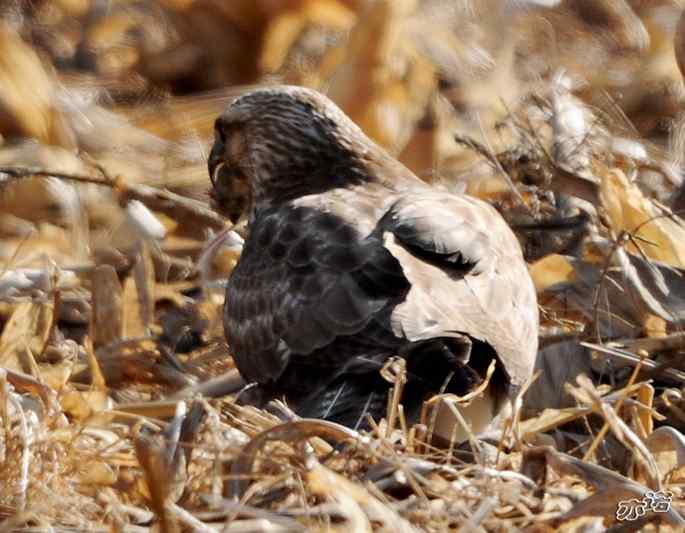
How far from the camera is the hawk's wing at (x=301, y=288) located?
4.12 metres

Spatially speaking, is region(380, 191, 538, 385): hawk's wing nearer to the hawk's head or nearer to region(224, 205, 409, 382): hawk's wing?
region(224, 205, 409, 382): hawk's wing

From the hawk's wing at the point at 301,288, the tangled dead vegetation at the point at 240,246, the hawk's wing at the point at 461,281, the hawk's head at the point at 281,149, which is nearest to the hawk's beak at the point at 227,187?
the hawk's head at the point at 281,149

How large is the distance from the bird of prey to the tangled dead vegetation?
8.1 inches

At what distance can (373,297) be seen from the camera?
4.11 meters

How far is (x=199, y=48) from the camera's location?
693 cm

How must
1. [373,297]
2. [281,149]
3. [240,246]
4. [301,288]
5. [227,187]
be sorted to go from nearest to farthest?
1. [373,297]
2. [301,288]
3. [281,149]
4. [227,187]
5. [240,246]

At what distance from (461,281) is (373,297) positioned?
197mm

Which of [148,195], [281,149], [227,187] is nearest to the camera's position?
[281,149]

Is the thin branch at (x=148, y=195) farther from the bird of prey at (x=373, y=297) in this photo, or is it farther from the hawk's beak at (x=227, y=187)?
the bird of prey at (x=373, y=297)

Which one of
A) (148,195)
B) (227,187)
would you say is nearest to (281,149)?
(227,187)

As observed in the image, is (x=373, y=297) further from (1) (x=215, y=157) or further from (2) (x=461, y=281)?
(1) (x=215, y=157)

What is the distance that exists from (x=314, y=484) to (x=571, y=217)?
262cm

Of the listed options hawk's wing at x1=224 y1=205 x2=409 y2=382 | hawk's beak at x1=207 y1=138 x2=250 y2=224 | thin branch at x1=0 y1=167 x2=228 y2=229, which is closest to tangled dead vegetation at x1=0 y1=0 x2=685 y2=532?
thin branch at x1=0 y1=167 x2=228 y2=229

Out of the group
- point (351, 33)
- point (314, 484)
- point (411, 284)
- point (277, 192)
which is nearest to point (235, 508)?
point (314, 484)
